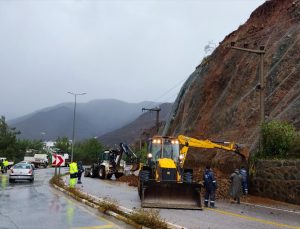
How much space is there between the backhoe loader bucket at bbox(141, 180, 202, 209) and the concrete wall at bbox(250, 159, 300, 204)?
5.41 metres

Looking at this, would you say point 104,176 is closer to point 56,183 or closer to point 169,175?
point 56,183

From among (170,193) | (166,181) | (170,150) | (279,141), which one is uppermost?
(279,141)

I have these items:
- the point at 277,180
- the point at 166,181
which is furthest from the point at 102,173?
the point at 166,181

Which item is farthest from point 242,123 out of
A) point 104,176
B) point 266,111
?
point 104,176

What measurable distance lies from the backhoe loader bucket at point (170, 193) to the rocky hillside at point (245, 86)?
38.5ft


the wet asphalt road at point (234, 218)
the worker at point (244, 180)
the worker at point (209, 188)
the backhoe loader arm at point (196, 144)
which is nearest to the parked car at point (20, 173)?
the backhoe loader arm at point (196, 144)

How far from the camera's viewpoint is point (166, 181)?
19.2 metres

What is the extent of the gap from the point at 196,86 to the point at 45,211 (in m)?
37.8

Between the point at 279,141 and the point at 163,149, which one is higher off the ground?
the point at 279,141

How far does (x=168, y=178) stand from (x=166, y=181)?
4.95ft

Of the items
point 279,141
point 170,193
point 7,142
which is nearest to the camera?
point 170,193

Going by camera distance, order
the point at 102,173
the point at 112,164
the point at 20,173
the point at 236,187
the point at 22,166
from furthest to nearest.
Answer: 1. the point at 102,173
2. the point at 112,164
3. the point at 22,166
4. the point at 20,173
5. the point at 236,187

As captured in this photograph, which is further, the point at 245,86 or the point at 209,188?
the point at 245,86

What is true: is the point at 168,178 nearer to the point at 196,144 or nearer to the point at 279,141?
the point at 196,144
